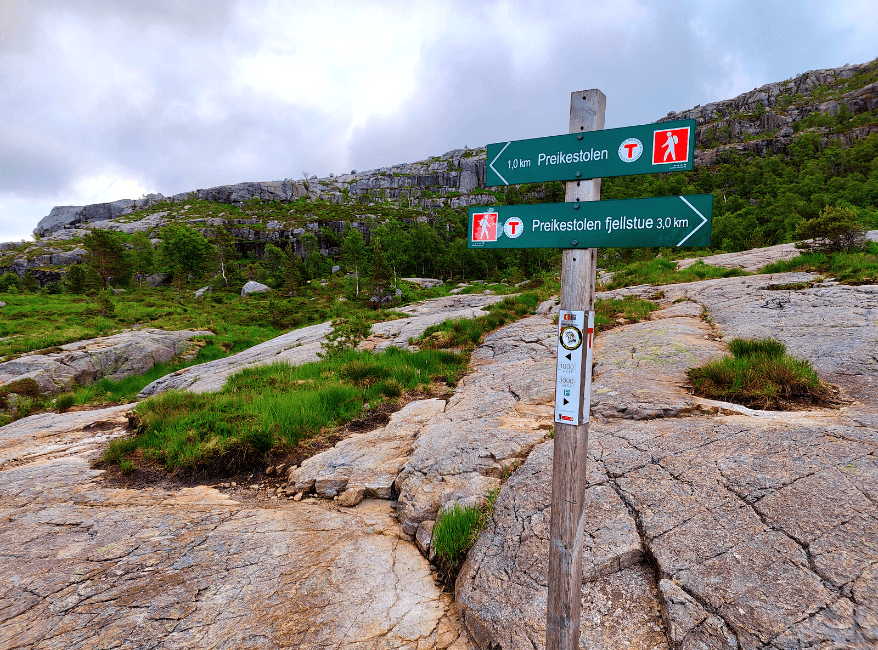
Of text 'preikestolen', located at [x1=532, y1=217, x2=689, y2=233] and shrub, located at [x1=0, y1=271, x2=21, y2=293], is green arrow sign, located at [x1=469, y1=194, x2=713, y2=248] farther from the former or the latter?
shrub, located at [x1=0, y1=271, x2=21, y2=293]

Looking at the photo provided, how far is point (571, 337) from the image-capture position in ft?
9.21

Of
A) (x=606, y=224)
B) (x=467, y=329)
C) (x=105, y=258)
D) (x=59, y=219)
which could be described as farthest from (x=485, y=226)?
(x=59, y=219)

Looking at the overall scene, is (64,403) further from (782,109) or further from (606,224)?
(782,109)

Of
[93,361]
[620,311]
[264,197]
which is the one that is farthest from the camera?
[264,197]

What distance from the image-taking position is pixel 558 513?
293 centimetres

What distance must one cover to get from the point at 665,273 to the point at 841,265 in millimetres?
6975

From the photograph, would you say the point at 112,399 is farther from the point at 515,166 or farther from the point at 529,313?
the point at 515,166

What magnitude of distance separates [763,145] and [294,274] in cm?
16144

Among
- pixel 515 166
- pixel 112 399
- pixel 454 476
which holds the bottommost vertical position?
pixel 112 399

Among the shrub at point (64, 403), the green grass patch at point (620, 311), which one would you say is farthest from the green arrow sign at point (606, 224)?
the shrub at point (64, 403)

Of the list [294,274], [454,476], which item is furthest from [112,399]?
[294,274]

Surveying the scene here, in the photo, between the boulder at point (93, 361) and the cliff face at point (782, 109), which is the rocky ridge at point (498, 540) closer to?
the boulder at point (93, 361)

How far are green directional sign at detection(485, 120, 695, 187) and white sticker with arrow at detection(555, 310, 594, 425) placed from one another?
3.56 ft

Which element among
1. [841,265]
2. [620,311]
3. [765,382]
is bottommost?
[765,382]
